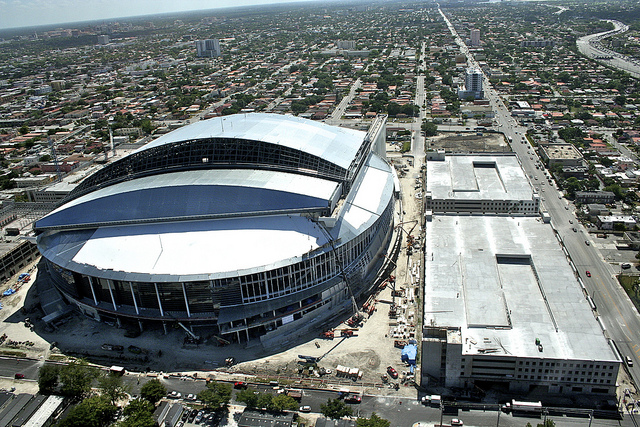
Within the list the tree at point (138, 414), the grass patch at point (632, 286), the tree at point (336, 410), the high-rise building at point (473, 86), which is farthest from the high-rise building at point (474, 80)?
the tree at point (138, 414)

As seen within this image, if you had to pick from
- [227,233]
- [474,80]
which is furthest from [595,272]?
[474,80]

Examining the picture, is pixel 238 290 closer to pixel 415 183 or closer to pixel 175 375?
pixel 175 375

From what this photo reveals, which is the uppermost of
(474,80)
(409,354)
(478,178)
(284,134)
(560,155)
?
(284,134)

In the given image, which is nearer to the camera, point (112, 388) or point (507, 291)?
point (112, 388)

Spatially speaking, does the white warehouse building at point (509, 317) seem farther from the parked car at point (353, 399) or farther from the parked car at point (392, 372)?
the parked car at point (353, 399)

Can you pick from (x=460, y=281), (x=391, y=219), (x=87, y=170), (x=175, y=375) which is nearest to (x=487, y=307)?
(x=460, y=281)

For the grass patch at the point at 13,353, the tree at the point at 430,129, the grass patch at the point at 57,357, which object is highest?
the tree at the point at 430,129

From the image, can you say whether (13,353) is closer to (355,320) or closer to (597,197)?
(355,320)
